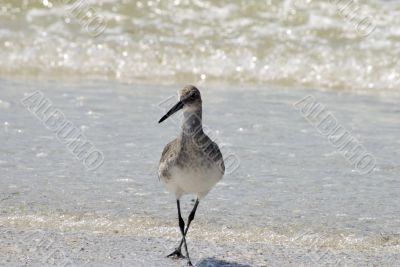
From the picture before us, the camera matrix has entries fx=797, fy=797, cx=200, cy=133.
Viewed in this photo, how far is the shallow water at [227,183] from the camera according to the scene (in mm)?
5637

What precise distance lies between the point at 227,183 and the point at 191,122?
5.43 ft

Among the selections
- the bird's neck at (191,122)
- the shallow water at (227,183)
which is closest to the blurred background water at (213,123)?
the shallow water at (227,183)

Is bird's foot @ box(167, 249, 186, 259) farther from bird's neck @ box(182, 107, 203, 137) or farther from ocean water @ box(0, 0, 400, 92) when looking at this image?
ocean water @ box(0, 0, 400, 92)

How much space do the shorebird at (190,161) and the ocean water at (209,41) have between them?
644 centimetres

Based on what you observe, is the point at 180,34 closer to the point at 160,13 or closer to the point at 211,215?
the point at 160,13

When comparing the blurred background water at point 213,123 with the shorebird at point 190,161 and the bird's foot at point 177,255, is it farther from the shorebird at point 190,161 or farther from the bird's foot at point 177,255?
the shorebird at point 190,161

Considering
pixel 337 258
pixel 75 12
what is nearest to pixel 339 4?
pixel 75 12

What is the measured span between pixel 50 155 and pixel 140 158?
858mm

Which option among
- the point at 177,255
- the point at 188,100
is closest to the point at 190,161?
the point at 188,100

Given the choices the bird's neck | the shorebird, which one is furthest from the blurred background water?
the bird's neck

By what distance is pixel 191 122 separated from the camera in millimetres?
5469

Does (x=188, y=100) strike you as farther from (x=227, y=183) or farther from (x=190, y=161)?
(x=227, y=183)

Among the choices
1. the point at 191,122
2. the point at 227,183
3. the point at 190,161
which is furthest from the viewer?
the point at 227,183

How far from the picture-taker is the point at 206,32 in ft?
45.5
